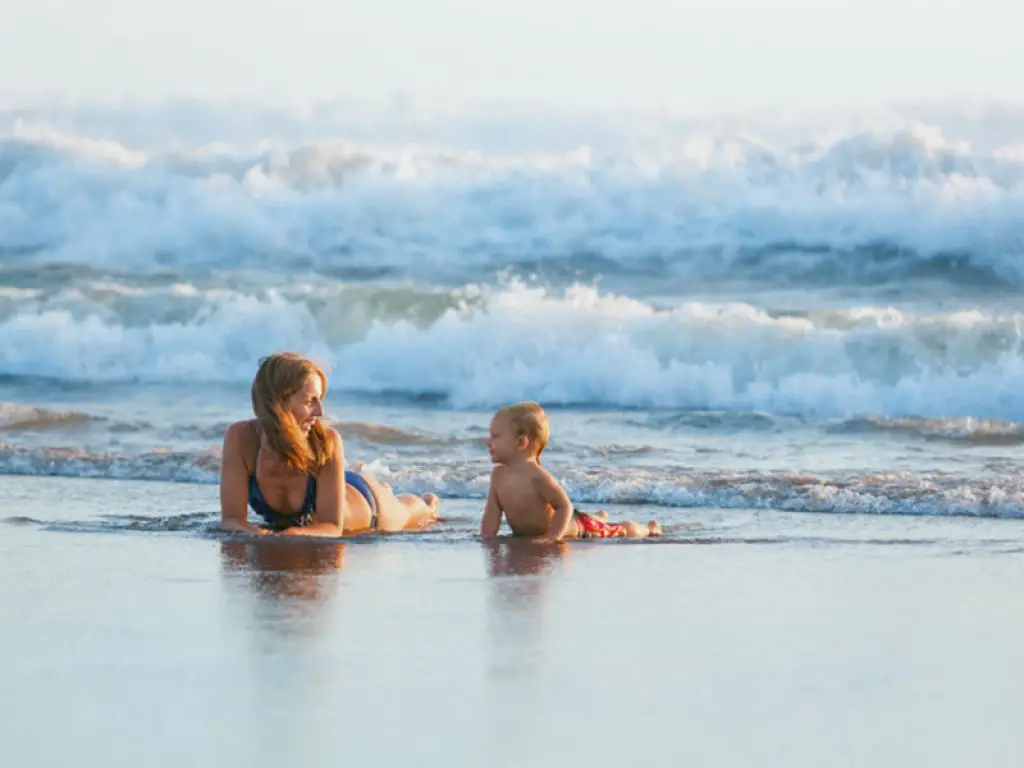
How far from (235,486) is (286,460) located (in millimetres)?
301

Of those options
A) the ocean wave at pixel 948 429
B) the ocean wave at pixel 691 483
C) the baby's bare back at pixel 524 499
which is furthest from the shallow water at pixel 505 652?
the ocean wave at pixel 948 429

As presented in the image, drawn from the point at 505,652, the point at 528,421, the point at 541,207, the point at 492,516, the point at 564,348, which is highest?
the point at 541,207

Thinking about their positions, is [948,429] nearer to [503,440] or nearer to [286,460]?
[503,440]

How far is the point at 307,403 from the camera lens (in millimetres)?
7102

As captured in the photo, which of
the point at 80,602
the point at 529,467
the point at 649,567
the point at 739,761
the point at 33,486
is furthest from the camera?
the point at 33,486

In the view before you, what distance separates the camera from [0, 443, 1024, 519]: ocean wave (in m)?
9.11

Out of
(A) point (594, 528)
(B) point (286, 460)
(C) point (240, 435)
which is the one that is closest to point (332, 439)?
(B) point (286, 460)

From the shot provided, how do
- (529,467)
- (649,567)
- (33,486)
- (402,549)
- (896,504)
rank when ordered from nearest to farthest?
(649,567), (402,549), (529,467), (896,504), (33,486)

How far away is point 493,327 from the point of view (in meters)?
20.7

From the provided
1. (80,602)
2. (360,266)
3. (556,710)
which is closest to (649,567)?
(80,602)

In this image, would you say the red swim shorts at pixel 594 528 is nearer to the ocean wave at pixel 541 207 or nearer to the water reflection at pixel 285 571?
the water reflection at pixel 285 571

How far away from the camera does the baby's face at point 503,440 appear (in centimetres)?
779

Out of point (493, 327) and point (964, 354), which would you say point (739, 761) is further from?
point (493, 327)

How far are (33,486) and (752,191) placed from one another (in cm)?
1727
